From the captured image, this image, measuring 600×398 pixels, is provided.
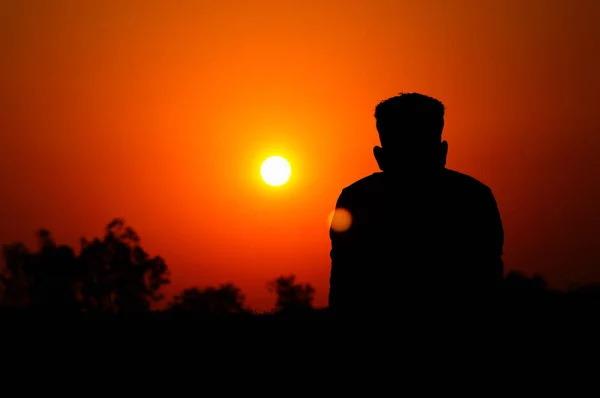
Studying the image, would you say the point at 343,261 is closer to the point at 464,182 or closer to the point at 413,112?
the point at 464,182

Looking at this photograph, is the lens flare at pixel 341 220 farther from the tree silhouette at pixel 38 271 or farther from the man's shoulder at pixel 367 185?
the tree silhouette at pixel 38 271

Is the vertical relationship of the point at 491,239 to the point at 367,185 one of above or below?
below

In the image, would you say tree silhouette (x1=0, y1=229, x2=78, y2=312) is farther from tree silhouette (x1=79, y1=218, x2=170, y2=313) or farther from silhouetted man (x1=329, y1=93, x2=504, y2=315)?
silhouetted man (x1=329, y1=93, x2=504, y2=315)

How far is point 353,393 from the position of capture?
4180mm

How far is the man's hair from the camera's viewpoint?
4219mm

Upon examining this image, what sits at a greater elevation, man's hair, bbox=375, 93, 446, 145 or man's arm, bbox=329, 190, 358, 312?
man's hair, bbox=375, 93, 446, 145

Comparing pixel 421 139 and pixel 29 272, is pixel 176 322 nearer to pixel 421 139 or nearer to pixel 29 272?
pixel 421 139

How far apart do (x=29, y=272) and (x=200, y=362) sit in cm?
6288

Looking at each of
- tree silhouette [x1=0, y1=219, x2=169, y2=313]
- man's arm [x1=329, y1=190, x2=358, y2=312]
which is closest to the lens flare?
man's arm [x1=329, y1=190, x2=358, y2=312]

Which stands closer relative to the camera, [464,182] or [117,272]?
[464,182]

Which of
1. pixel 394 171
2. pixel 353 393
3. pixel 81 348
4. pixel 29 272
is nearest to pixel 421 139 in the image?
pixel 394 171

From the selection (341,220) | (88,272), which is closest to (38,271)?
(88,272)

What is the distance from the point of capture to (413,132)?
13.9 feet

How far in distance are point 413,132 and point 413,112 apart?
0.11 metres
